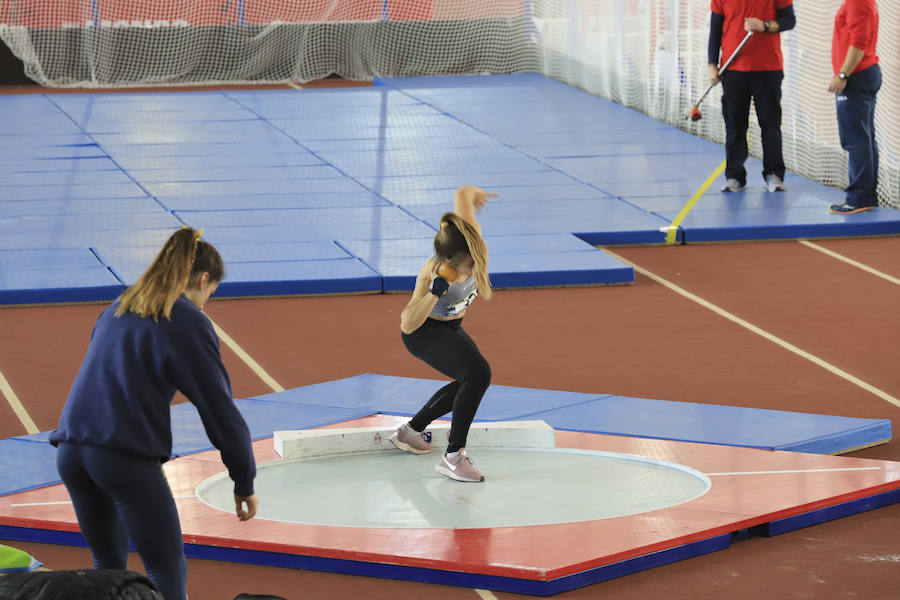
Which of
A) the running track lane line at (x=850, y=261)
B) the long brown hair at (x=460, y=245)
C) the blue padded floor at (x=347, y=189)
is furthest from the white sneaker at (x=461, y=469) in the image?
the running track lane line at (x=850, y=261)

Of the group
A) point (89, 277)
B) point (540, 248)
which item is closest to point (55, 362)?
point (89, 277)

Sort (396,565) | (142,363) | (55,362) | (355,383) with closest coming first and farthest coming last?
(142,363) → (396,565) → (355,383) → (55,362)

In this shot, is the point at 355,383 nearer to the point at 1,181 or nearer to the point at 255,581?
the point at 255,581

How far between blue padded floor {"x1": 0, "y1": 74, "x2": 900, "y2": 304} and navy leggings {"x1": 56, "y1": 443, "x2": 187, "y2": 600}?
223 inches

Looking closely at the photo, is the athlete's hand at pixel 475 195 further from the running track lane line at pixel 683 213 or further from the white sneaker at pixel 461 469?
the running track lane line at pixel 683 213

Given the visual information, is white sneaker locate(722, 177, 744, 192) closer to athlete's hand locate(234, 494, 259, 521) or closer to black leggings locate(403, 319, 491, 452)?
black leggings locate(403, 319, 491, 452)

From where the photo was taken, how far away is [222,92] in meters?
19.7

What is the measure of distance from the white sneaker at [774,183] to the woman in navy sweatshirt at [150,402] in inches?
379

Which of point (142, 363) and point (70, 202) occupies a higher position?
point (142, 363)

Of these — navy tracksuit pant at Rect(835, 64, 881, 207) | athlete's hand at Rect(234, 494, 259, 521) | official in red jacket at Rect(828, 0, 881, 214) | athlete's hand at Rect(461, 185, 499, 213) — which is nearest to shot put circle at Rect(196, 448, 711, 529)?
athlete's hand at Rect(461, 185, 499, 213)

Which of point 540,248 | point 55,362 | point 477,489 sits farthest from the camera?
point 540,248

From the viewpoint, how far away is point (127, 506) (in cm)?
A: 405

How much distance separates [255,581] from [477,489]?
1.24 m

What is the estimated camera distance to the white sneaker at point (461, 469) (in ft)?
20.1
